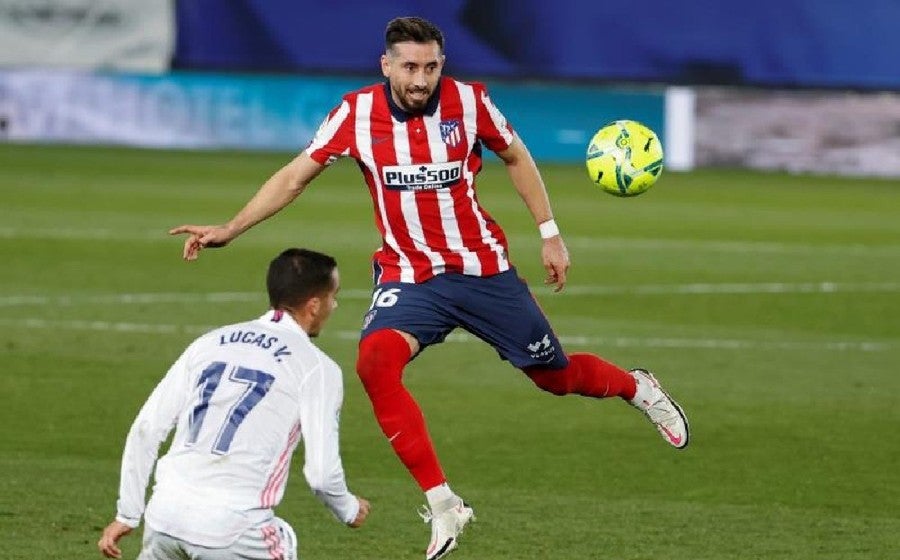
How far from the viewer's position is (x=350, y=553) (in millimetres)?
8195

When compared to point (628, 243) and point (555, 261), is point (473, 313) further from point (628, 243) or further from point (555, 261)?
point (628, 243)

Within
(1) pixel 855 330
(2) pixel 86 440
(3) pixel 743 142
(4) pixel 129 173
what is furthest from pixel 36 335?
(3) pixel 743 142

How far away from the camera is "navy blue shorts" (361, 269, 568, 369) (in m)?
8.66

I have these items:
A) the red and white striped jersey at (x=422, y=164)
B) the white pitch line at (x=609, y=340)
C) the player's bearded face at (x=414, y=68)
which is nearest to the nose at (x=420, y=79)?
the player's bearded face at (x=414, y=68)

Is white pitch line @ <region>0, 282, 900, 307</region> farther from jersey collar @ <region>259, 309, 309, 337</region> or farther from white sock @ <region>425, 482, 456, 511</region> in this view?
jersey collar @ <region>259, 309, 309, 337</region>

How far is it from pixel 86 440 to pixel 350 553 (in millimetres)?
2690

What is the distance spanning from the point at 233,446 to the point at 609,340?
8.57m

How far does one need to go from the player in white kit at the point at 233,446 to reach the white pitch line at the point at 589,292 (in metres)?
9.81

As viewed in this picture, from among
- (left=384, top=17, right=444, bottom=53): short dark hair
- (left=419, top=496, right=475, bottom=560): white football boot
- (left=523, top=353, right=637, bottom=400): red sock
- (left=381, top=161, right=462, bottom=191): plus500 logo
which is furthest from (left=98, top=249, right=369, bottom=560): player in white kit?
(left=523, top=353, right=637, bottom=400): red sock

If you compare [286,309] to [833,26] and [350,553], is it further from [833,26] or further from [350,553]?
[833,26]

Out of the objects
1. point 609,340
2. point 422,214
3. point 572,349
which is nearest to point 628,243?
point 609,340

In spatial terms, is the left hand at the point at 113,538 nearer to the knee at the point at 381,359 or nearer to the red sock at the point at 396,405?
the red sock at the point at 396,405

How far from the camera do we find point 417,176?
8.66 metres

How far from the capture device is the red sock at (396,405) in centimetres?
820
